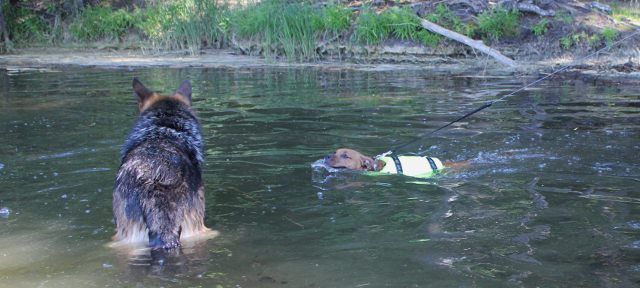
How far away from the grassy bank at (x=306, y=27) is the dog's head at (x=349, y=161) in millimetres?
10868

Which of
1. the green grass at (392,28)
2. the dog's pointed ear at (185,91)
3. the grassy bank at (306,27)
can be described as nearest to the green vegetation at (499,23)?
the grassy bank at (306,27)

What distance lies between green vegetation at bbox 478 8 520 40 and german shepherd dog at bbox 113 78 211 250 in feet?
46.4

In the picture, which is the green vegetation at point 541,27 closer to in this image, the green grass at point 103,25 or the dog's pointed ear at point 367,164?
the dog's pointed ear at point 367,164

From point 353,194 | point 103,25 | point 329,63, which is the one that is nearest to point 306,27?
point 329,63

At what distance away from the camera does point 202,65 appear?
831 inches

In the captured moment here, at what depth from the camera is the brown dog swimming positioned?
9000 millimetres

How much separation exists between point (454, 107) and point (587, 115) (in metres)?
2.36

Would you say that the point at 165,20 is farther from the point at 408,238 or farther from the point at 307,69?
the point at 408,238

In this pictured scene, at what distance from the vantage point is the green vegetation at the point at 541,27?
1884cm

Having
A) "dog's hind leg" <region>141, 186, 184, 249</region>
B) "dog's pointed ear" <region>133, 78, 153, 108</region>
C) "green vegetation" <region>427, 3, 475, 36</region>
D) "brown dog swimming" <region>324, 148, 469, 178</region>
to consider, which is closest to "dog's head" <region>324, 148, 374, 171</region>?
"brown dog swimming" <region>324, 148, 469, 178</region>

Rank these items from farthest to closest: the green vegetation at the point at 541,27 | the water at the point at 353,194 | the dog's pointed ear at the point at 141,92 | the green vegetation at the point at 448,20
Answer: the green vegetation at the point at 448,20, the green vegetation at the point at 541,27, the dog's pointed ear at the point at 141,92, the water at the point at 353,194

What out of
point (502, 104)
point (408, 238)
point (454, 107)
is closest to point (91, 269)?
point (408, 238)

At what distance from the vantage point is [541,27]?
18.8 metres

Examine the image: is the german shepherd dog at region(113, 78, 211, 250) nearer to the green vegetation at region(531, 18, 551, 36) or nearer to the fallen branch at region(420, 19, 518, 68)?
the fallen branch at region(420, 19, 518, 68)
